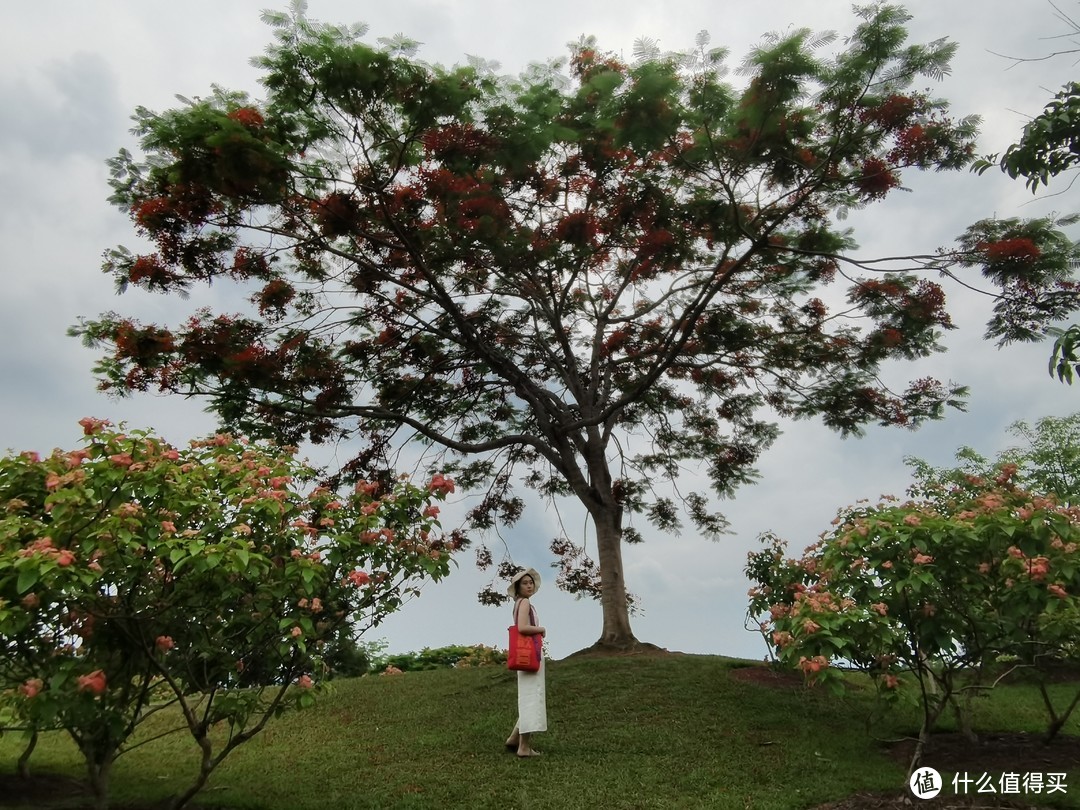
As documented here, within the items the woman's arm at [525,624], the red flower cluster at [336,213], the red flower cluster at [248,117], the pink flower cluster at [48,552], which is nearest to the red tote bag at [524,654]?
the woman's arm at [525,624]

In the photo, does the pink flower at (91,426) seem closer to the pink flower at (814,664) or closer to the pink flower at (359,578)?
the pink flower at (359,578)

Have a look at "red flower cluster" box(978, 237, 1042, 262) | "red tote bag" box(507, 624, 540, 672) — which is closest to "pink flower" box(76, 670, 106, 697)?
"red tote bag" box(507, 624, 540, 672)

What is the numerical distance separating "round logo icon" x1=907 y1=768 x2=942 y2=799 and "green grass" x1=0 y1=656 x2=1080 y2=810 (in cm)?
48

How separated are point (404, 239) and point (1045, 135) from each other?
693cm

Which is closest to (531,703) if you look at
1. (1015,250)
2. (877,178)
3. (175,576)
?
(175,576)

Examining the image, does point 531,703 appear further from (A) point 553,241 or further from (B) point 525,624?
(A) point 553,241

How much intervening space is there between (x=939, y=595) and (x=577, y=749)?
4.07 m

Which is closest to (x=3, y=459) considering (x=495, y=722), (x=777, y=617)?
(x=495, y=722)

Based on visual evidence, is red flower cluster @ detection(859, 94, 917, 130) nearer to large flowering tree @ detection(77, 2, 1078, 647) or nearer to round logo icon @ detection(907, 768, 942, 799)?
large flowering tree @ detection(77, 2, 1078, 647)

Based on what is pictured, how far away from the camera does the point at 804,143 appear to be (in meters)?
10.7

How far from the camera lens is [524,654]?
8.47 m

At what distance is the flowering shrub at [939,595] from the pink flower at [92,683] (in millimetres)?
5389

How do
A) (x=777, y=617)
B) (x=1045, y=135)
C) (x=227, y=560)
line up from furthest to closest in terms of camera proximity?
(x=777, y=617), (x=1045, y=135), (x=227, y=560)

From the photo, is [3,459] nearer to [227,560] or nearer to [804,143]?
[227,560]
